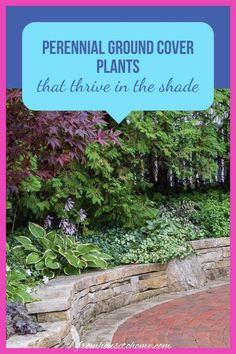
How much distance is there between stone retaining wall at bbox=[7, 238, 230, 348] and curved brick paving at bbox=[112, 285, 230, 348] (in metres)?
0.30

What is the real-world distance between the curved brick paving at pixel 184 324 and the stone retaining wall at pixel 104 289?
0.30 m

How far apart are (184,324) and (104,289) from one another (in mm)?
822

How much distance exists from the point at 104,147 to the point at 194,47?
9.43 ft

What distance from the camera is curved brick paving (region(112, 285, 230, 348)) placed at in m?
4.63

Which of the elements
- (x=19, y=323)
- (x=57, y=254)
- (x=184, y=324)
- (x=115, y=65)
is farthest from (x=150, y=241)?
(x=115, y=65)

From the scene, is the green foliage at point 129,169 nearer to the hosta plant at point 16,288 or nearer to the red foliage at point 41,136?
the hosta plant at point 16,288

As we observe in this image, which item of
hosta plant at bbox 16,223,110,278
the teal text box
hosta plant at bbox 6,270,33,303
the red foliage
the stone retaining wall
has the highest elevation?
the teal text box

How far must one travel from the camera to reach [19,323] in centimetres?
378

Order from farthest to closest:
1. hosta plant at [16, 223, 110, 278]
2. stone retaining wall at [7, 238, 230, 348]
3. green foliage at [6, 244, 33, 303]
A: hosta plant at [16, 223, 110, 278], green foliage at [6, 244, 33, 303], stone retaining wall at [7, 238, 230, 348]

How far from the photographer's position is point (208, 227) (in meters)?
7.42

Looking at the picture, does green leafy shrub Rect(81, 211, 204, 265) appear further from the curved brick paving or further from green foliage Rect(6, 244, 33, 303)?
green foliage Rect(6, 244, 33, 303)

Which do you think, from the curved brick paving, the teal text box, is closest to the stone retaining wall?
the curved brick paving

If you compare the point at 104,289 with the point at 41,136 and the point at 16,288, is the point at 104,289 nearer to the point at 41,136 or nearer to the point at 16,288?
the point at 16,288

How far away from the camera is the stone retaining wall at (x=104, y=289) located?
4174mm
